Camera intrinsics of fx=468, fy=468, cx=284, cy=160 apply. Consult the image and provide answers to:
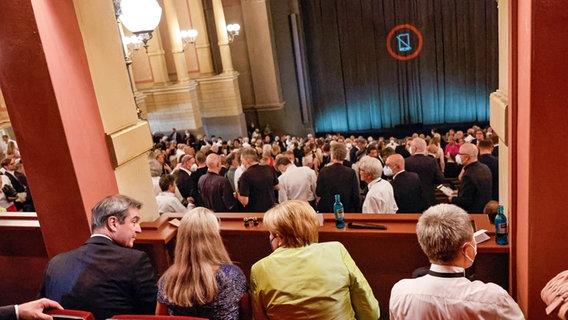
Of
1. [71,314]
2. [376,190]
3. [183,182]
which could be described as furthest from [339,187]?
[71,314]

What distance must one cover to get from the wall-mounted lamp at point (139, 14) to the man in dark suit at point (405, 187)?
2221 mm

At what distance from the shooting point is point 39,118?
8.78 feet

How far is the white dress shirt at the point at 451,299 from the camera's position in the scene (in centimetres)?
166

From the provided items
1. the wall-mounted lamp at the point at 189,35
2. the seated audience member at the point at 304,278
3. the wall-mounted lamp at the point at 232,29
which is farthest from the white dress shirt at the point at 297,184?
the wall-mounted lamp at the point at 232,29

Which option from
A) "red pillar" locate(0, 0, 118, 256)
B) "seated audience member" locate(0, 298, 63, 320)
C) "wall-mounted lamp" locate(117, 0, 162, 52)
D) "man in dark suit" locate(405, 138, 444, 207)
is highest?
"wall-mounted lamp" locate(117, 0, 162, 52)

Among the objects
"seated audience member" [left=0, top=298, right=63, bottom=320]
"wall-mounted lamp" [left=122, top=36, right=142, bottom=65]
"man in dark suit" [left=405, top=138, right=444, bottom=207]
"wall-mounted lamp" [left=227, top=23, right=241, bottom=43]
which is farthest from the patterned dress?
"wall-mounted lamp" [left=227, top=23, right=241, bottom=43]

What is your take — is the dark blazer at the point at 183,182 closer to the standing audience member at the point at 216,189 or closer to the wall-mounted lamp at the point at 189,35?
the standing audience member at the point at 216,189

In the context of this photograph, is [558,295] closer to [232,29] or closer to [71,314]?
[71,314]

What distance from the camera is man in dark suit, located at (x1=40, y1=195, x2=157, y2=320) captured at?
2123mm

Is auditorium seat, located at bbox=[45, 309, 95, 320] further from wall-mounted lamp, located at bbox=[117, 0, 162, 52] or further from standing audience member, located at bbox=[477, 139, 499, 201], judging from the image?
standing audience member, located at bbox=[477, 139, 499, 201]

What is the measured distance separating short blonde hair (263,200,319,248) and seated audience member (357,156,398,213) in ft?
6.16

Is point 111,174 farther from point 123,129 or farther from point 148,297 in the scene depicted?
point 148,297

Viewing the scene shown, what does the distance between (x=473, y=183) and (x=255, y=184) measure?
6.64ft

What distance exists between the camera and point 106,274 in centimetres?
216
